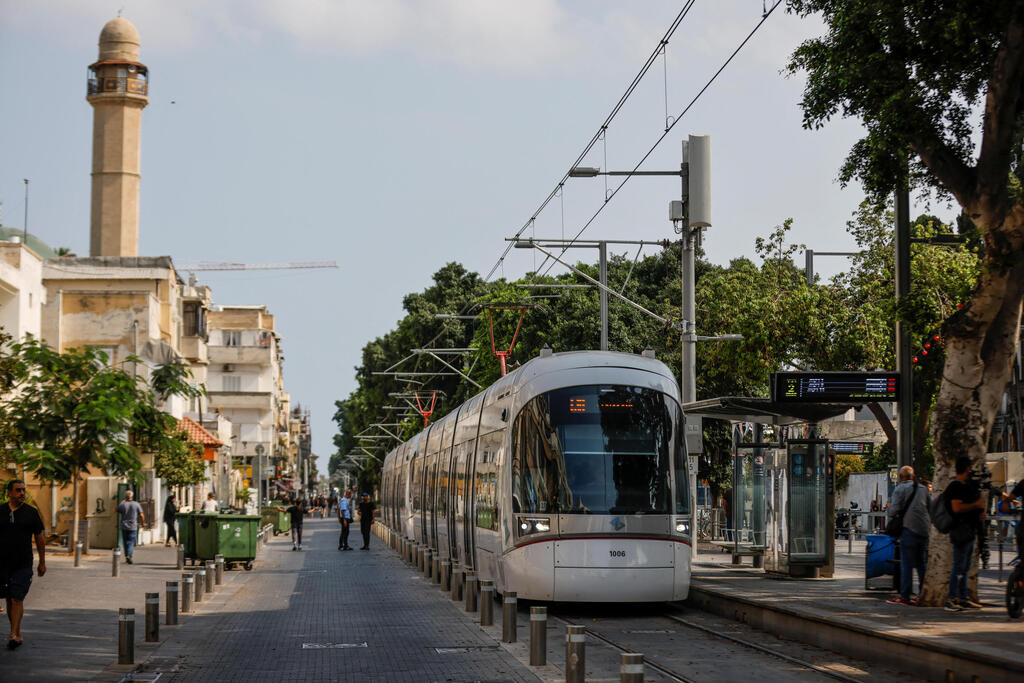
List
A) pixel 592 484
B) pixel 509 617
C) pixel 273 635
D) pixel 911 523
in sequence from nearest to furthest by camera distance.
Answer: pixel 509 617 < pixel 273 635 < pixel 911 523 < pixel 592 484

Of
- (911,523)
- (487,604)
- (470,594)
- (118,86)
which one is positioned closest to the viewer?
(911,523)

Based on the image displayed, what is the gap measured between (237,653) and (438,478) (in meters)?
16.8

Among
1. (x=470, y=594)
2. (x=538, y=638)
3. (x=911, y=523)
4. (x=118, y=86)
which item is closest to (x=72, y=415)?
(x=470, y=594)

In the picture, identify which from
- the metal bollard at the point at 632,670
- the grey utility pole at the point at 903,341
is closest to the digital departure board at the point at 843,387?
the grey utility pole at the point at 903,341

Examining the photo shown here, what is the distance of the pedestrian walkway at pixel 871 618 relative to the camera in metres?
11.7

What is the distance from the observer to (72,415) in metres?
31.6

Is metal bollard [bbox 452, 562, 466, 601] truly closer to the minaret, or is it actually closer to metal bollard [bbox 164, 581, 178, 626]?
metal bollard [bbox 164, 581, 178, 626]

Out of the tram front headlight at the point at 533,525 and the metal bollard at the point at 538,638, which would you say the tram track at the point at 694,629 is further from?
the tram front headlight at the point at 533,525

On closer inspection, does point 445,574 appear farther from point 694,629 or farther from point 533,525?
point 694,629

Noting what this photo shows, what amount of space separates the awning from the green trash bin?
12425 millimetres

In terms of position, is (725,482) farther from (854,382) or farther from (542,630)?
(542,630)

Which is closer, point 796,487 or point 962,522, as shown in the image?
point 962,522

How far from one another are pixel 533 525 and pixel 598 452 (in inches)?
50.4

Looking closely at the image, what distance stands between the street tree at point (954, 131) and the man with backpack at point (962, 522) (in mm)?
146
